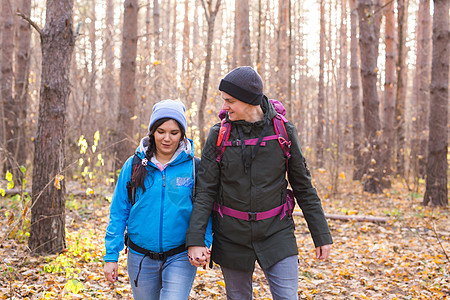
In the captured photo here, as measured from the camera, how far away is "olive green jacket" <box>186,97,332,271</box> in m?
2.58

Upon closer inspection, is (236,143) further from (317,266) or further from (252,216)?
(317,266)

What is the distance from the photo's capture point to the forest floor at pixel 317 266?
4160 mm

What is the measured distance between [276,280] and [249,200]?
0.54 m

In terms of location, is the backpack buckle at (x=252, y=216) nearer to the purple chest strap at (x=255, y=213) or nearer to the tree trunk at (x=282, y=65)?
the purple chest strap at (x=255, y=213)

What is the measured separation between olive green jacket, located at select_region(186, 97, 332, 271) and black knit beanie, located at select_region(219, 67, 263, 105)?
14 cm

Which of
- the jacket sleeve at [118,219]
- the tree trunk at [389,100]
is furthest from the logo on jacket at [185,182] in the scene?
the tree trunk at [389,100]

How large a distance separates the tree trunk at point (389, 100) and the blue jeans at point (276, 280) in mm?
9860

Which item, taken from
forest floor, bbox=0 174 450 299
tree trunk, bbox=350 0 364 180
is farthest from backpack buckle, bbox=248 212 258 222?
tree trunk, bbox=350 0 364 180

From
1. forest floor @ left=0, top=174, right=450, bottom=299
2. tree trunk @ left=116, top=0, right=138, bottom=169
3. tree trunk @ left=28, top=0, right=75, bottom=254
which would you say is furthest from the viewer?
tree trunk @ left=116, top=0, right=138, bottom=169

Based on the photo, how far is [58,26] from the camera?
4699 mm

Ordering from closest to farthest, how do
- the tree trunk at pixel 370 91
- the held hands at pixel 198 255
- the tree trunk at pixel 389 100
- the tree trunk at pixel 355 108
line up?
the held hands at pixel 198 255 < the tree trunk at pixel 370 91 < the tree trunk at pixel 389 100 < the tree trunk at pixel 355 108

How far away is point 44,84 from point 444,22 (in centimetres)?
803

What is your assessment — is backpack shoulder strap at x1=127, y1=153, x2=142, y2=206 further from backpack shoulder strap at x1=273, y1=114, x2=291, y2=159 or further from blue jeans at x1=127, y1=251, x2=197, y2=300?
backpack shoulder strap at x1=273, y1=114, x2=291, y2=159

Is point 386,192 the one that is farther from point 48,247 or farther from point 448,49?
point 48,247
